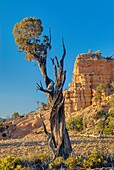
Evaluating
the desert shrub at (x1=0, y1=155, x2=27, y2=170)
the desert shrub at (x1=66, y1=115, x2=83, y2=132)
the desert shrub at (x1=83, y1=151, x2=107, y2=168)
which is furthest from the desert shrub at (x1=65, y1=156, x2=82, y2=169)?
the desert shrub at (x1=66, y1=115, x2=83, y2=132)

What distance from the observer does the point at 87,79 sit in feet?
163

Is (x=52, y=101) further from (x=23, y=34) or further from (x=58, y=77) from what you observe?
(x=23, y=34)

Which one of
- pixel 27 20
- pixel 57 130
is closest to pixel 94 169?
pixel 57 130

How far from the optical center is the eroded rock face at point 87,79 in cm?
4725

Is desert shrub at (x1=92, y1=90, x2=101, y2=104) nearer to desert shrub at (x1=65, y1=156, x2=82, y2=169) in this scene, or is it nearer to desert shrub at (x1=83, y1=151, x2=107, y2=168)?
desert shrub at (x1=83, y1=151, x2=107, y2=168)

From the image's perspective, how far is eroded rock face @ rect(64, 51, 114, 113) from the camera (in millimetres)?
47250

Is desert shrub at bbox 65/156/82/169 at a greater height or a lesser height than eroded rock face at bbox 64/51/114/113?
lesser

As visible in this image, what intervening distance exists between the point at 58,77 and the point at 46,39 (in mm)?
2568

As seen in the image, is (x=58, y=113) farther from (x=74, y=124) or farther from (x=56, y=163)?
(x=74, y=124)

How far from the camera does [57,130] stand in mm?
11180

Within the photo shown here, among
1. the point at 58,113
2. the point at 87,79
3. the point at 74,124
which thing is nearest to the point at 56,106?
the point at 58,113

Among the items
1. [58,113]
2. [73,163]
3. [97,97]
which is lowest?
[73,163]

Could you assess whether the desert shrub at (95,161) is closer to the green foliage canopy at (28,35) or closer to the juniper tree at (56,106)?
the juniper tree at (56,106)

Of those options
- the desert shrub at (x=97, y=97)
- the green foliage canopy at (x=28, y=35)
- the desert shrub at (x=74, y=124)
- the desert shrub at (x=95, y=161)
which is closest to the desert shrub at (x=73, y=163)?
the desert shrub at (x=95, y=161)
